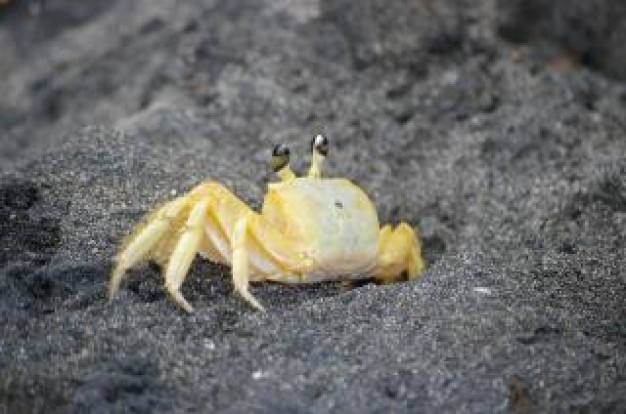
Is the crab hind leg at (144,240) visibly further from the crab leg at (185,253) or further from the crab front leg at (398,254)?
the crab front leg at (398,254)

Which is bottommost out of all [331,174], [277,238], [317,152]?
[331,174]

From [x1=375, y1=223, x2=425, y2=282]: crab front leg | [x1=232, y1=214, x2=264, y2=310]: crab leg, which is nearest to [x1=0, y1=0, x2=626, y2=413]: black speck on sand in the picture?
[x1=232, y1=214, x2=264, y2=310]: crab leg

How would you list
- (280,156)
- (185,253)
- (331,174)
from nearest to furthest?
(185,253) < (280,156) < (331,174)

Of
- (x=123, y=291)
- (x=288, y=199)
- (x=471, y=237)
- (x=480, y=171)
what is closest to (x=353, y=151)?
(x=480, y=171)

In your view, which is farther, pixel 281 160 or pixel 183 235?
pixel 281 160

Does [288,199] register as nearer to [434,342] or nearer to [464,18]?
[434,342]

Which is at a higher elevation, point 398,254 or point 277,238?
point 277,238

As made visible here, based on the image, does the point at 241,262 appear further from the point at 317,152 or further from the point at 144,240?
the point at 317,152

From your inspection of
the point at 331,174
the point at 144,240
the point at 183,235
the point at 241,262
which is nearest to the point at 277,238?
the point at 241,262
